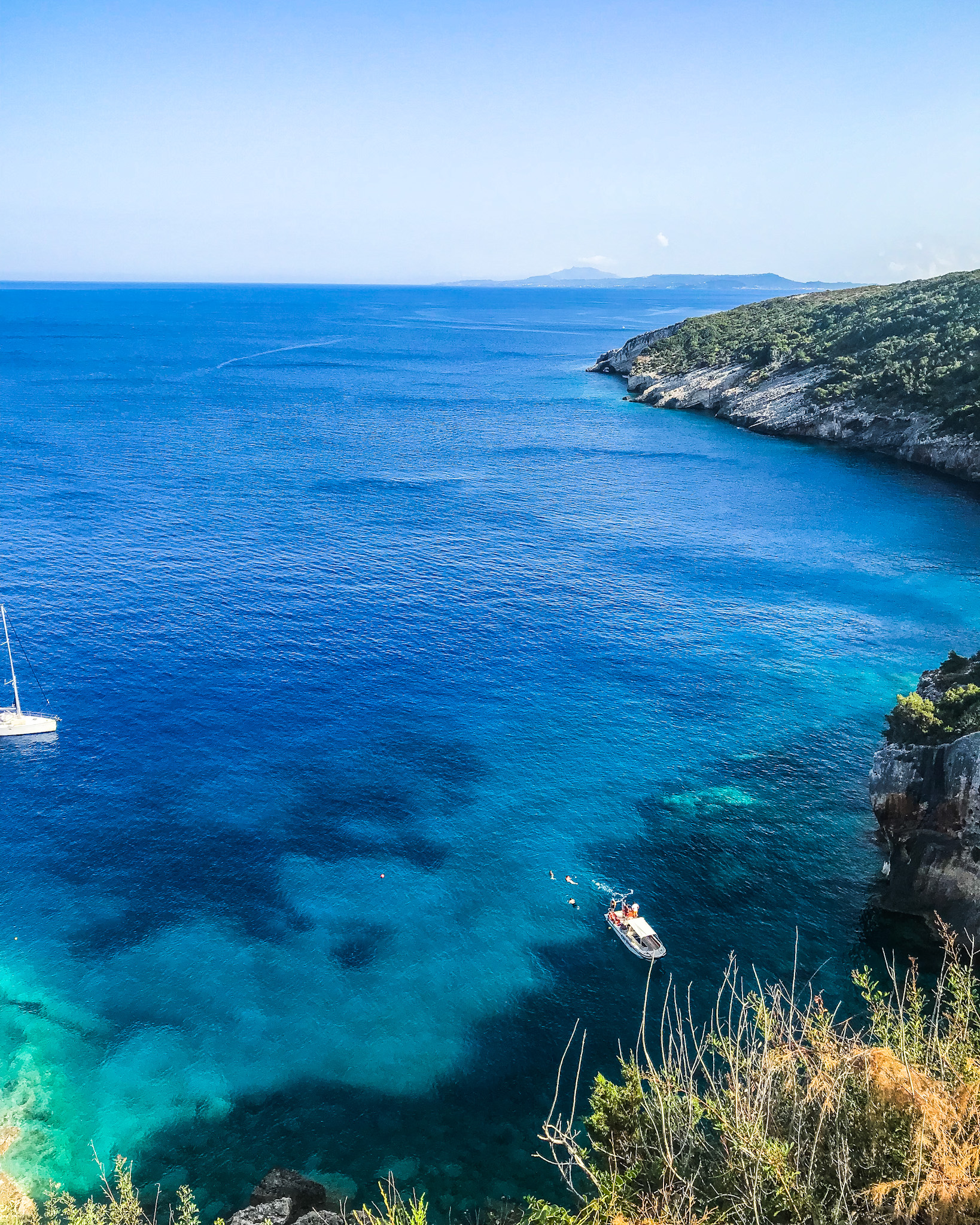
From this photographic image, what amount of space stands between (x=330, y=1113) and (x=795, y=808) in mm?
34788

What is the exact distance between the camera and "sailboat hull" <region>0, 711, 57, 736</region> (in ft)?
210

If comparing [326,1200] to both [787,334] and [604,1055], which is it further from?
[787,334]

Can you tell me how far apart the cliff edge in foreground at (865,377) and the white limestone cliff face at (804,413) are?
0.20 metres

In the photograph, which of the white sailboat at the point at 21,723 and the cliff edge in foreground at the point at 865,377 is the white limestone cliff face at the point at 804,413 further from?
the white sailboat at the point at 21,723

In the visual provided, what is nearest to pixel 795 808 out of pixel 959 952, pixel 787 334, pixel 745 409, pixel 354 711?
pixel 959 952

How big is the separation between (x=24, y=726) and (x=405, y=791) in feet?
97.3

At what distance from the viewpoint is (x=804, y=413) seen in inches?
6216

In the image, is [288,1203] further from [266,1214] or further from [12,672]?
[12,672]

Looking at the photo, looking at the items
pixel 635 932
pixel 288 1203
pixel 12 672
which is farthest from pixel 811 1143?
pixel 12 672

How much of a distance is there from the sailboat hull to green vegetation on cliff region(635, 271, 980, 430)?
129 m

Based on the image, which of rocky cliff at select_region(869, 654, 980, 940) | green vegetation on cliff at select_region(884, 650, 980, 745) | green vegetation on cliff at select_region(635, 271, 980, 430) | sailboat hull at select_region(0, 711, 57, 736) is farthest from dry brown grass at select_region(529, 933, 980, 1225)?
green vegetation on cliff at select_region(635, 271, 980, 430)

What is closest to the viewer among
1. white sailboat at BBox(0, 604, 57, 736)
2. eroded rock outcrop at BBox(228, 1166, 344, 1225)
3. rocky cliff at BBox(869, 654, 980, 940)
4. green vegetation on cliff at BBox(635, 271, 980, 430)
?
eroded rock outcrop at BBox(228, 1166, 344, 1225)

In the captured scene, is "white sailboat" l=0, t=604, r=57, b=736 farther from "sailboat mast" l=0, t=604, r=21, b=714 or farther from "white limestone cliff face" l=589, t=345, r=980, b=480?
"white limestone cliff face" l=589, t=345, r=980, b=480

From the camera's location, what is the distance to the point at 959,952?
145ft
